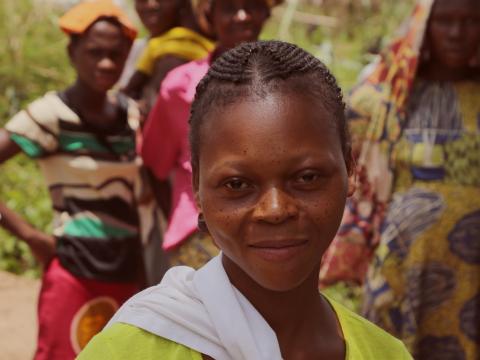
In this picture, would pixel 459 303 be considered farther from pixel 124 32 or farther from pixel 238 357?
pixel 238 357

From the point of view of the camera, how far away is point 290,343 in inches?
60.7

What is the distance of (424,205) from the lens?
343cm

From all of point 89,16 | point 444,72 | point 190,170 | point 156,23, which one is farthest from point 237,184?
point 156,23

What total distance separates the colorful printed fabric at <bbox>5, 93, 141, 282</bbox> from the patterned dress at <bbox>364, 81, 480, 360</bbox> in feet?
3.53

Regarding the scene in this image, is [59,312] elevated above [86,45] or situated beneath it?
situated beneath

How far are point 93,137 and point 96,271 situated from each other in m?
0.51

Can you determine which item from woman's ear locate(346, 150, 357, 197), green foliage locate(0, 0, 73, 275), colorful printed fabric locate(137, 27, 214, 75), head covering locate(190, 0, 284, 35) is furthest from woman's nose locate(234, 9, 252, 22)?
green foliage locate(0, 0, 73, 275)

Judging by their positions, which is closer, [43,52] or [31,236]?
[31,236]

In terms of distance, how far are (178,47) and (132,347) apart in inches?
98.1

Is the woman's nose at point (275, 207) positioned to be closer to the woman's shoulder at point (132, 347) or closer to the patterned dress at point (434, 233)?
the woman's shoulder at point (132, 347)

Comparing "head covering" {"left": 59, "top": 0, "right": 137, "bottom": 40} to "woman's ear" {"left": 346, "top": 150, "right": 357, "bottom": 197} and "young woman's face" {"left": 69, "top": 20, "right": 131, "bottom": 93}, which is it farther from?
"woman's ear" {"left": 346, "top": 150, "right": 357, "bottom": 197}

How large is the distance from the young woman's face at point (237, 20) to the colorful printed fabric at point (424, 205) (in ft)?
2.27

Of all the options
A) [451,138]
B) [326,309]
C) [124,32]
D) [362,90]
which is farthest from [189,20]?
[326,309]

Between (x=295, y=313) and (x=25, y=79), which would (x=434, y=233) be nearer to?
(x=295, y=313)
